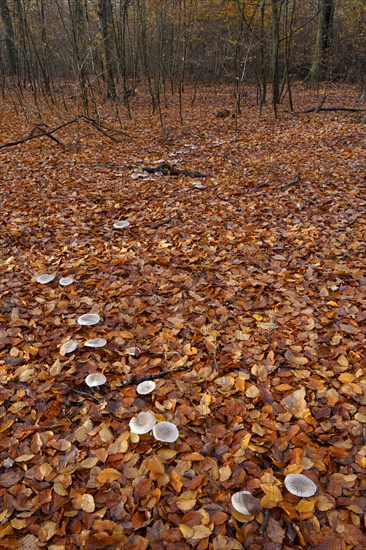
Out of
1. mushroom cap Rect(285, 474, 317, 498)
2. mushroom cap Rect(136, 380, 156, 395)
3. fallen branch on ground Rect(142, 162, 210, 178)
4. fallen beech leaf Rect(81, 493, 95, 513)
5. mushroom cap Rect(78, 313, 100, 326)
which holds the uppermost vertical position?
fallen branch on ground Rect(142, 162, 210, 178)

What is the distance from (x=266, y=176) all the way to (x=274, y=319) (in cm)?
424

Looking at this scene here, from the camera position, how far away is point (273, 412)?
98.8 inches

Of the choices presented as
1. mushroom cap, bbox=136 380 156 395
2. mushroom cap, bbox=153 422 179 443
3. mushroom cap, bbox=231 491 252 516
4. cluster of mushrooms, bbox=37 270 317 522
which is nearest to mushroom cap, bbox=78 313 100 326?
cluster of mushrooms, bbox=37 270 317 522

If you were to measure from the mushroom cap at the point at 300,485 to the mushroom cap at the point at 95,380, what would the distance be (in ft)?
4.42

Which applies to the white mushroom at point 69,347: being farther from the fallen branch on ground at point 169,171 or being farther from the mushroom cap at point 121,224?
the fallen branch on ground at point 169,171

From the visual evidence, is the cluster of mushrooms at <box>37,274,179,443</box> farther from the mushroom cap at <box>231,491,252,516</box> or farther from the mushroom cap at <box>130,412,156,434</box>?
the mushroom cap at <box>231,491,252,516</box>

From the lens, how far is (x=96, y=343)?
2998mm

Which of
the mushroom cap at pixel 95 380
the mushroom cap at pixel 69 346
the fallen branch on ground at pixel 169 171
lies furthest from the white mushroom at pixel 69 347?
the fallen branch on ground at pixel 169 171

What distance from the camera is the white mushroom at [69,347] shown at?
299cm

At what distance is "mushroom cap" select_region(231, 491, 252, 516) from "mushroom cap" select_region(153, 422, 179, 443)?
461 millimetres

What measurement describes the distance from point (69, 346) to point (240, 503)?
1.75m

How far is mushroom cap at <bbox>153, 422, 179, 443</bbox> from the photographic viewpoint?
7.31 feet

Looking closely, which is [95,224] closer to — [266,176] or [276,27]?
[266,176]

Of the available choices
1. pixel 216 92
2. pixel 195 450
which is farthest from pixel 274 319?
pixel 216 92
